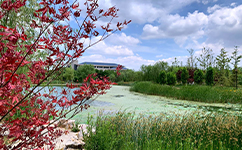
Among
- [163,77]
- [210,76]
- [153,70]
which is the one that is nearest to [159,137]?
[210,76]

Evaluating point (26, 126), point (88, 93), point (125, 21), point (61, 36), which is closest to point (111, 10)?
point (125, 21)

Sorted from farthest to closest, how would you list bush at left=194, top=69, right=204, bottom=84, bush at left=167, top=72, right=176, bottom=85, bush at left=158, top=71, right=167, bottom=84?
bush at left=158, top=71, right=167, bottom=84 < bush at left=167, top=72, right=176, bottom=85 < bush at left=194, top=69, right=204, bottom=84

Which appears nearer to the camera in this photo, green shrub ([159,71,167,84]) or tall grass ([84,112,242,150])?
tall grass ([84,112,242,150])

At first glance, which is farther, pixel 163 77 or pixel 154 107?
pixel 163 77

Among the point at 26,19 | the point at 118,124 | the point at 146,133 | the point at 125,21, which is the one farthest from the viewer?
the point at 26,19

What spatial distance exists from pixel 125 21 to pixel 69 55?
0.66 metres

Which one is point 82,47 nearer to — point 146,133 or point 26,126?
point 26,126

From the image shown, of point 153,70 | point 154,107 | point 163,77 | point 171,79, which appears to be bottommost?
point 154,107

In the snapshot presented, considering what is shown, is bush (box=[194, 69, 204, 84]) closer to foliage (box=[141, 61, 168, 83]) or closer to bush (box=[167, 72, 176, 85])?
bush (box=[167, 72, 176, 85])

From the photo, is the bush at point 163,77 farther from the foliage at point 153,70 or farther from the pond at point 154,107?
the pond at point 154,107

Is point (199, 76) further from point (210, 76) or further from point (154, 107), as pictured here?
point (154, 107)

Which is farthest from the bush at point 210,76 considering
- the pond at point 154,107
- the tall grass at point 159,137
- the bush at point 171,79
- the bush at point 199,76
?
the tall grass at point 159,137

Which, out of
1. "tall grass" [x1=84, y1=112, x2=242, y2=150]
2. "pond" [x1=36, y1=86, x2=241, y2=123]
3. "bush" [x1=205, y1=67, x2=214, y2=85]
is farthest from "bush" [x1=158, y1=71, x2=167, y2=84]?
"tall grass" [x1=84, y1=112, x2=242, y2=150]

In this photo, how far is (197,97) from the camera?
31.9ft
